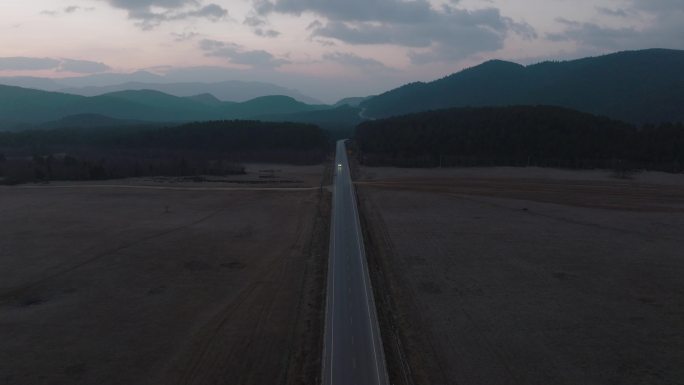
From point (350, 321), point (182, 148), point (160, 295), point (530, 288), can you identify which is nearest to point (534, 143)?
point (530, 288)

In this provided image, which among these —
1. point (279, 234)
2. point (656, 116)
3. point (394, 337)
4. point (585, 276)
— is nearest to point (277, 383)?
point (394, 337)

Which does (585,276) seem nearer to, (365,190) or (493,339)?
(493,339)

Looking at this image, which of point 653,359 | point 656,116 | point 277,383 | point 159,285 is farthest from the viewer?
point 656,116

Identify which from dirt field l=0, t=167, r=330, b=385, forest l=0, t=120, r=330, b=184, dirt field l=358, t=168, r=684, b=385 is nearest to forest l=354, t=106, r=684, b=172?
forest l=0, t=120, r=330, b=184

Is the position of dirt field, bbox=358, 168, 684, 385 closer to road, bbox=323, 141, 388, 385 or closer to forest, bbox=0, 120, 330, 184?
road, bbox=323, 141, 388, 385

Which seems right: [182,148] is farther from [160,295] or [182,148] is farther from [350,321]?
[350,321]
